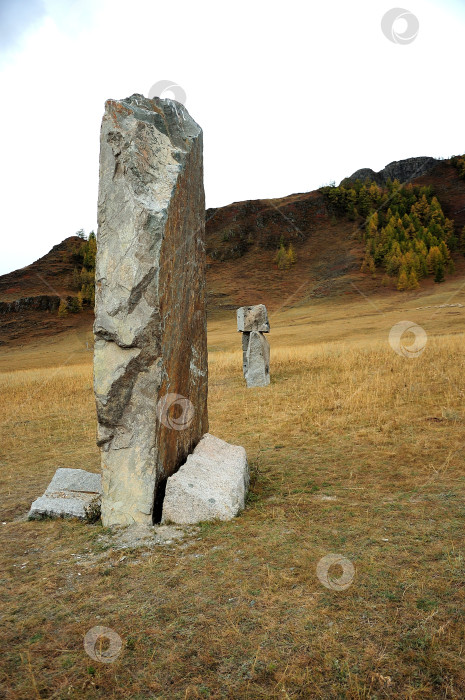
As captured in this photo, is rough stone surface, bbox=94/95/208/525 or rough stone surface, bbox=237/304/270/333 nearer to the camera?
rough stone surface, bbox=94/95/208/525

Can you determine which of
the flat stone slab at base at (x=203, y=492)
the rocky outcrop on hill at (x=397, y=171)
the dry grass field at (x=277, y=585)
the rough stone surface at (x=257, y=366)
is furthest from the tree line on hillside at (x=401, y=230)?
the flat stone slab at base at (x=203, y=492)

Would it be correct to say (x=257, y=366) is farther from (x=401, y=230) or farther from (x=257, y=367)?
(x=401, y=230)

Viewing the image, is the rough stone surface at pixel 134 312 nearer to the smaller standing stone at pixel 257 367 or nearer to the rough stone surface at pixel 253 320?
the smaller standing stone at pixel 257 367

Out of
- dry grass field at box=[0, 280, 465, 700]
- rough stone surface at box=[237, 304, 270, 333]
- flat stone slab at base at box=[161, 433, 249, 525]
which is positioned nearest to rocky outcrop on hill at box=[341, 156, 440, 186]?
rough stone surface at box=[237, 304, 270, 333]

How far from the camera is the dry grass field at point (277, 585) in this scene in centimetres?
264

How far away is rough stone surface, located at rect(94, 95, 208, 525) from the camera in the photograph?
15.8ft

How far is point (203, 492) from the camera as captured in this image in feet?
16.1

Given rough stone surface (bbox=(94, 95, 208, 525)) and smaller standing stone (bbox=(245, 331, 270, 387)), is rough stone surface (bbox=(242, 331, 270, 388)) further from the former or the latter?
rough stone surface (bbox=(94, 95, 208, 525))

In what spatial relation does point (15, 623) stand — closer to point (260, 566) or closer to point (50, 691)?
point (50, 691)

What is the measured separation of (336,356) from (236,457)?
11.3 m

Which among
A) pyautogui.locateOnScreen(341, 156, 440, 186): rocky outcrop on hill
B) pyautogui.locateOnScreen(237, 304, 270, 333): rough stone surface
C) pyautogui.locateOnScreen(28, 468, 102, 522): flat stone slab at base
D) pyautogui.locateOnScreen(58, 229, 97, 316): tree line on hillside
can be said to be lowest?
pyautogui.locateOnScreen(28, 468, 102, 522): flat stone slab at base

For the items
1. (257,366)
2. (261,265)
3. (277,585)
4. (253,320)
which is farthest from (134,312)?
(261,265)

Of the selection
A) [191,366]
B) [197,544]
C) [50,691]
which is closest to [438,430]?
[191,366]

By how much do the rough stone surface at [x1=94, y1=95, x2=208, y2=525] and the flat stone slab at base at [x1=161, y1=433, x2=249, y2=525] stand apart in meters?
0.18
